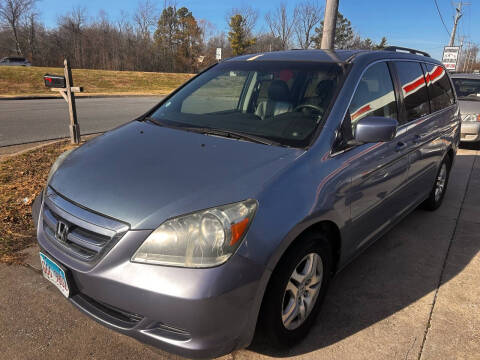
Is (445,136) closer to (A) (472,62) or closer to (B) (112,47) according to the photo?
(B) (112,47)

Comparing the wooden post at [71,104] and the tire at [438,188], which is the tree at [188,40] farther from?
the tire at [438,188]

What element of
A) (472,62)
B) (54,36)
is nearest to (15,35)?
(54,36)

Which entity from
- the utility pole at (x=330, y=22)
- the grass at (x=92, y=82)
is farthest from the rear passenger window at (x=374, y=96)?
the grass at (x=92, y=82)

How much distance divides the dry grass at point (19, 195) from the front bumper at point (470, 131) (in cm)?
828

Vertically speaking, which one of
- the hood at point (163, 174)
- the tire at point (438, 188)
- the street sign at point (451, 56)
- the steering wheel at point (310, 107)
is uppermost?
the street sign at point (451, 56)

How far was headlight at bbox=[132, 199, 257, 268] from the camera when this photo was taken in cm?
174

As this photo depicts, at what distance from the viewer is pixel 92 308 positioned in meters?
1.94

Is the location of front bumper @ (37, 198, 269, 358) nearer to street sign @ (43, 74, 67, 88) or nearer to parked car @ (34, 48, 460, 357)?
parked car @ (34, 48, 460, 357)

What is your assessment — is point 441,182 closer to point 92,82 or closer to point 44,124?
point 44,124

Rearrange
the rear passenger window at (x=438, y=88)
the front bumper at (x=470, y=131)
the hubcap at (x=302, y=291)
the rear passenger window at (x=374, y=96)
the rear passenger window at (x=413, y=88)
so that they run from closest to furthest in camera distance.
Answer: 1. the hubcap at (x=302, y=291)
2. the rear passenger window at (x=374, y=96)
3. the rear passenger window at (x=413, y=88)
4. the rear passenger window at (x=438, y=88)
5. the front bumper at (x=470, y=131)

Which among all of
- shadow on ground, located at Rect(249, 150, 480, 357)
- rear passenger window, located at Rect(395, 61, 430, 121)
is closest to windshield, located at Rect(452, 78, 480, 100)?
shadow on ground, located at Rect(249, 150, 480, 357)

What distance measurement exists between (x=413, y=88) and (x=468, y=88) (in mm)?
7186

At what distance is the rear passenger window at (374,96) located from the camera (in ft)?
8.82

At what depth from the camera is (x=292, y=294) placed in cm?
214
